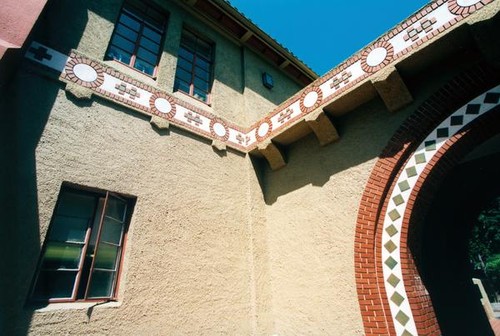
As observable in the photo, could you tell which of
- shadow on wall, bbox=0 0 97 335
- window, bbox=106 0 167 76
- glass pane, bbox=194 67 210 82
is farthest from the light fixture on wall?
shadow on wall, bbox=0 0 97 335

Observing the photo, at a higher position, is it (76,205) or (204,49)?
(204,49)

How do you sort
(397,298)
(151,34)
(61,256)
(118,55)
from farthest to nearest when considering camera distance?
(151,34), (118,55), (397,298), (61,256)

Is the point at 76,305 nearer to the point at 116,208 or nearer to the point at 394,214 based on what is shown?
the point at 116,208

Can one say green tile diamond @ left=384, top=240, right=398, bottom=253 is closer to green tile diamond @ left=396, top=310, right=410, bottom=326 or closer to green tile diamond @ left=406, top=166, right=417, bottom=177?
green tile diamond @ left=396, top=310, right=410, bottom=326

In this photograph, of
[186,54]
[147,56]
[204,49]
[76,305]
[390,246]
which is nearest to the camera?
[76,305]

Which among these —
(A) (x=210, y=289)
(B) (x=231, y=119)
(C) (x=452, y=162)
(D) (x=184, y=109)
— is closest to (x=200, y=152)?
(D) (x=184, y=109)

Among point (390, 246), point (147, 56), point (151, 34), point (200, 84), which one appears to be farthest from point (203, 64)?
point (390, 246)

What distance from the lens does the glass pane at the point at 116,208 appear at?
12.5ft

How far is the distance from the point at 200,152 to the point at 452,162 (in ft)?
13.0

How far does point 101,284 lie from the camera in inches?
137

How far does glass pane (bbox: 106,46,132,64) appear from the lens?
4.91m

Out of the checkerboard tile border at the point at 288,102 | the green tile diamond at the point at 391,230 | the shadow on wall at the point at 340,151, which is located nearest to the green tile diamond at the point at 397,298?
the green tile diamond at the point at 391,230

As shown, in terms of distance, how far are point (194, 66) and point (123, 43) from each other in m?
1.54

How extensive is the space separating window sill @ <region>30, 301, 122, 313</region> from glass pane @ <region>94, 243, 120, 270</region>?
0.45m
